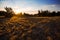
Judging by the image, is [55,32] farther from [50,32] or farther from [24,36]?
[24,36]

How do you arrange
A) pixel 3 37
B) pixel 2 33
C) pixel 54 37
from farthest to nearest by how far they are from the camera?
pixel 2 33 → pixel 3 37 → pixel 54 37

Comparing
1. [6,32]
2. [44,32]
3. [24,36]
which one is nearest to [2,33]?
[6,32]

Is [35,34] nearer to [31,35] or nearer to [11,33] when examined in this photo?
[31,35]

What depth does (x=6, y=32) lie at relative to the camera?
5.24 metres

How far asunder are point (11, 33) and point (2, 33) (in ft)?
1.12

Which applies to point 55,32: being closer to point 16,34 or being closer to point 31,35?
point 31,35

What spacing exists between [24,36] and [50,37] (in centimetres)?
90

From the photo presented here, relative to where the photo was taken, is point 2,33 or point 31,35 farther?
point 2,33

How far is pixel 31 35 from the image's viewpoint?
15.7 ft

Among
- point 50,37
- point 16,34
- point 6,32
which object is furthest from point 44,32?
point 6,32

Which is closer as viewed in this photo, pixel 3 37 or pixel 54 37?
pixel 54 37

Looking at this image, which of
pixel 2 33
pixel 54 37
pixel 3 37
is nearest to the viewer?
pixel 54 37

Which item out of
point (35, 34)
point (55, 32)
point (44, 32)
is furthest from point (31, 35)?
point (55, 32)

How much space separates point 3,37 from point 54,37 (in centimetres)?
177
